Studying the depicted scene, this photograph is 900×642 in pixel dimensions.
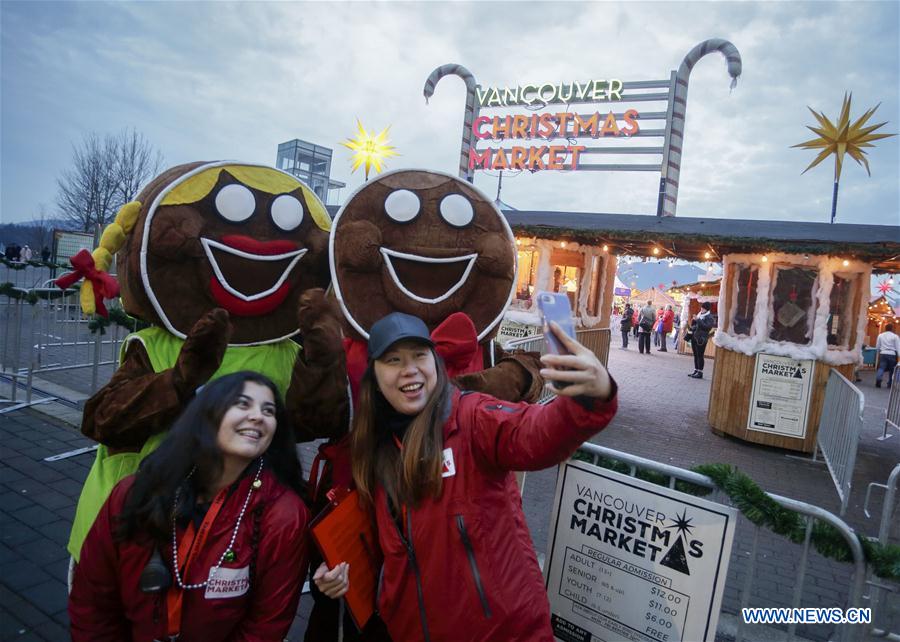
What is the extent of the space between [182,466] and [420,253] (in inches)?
58.4

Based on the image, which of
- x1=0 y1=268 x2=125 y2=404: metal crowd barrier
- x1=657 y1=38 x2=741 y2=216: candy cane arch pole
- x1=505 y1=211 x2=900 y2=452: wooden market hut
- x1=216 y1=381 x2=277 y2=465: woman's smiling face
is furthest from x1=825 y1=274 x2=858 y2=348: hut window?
x1=0 y1=268 x2=125 y2=404: metal crowd barrier

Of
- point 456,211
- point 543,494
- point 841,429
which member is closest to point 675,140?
point 841,429

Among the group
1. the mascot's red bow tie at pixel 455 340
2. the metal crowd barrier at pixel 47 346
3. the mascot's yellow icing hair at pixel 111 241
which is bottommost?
the metal crowd barrier at pixel 47 346

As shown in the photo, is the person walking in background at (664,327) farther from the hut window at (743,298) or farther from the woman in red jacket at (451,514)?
the woman in red jacket at (451,514)

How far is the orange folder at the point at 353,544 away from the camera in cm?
183

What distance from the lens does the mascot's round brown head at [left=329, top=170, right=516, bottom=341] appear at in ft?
8.86

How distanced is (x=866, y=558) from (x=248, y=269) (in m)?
2.90

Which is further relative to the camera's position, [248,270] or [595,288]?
[595,288]

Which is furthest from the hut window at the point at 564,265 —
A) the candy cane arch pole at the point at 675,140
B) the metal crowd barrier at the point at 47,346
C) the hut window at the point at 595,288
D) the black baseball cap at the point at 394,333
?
the black baseball cap at the point at 394,333

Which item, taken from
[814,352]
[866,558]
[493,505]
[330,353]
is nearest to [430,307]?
[330,353]

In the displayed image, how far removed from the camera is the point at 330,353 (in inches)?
86.3

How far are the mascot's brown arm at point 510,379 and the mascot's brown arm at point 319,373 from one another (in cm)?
56

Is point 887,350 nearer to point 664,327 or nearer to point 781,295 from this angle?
point 664,327
